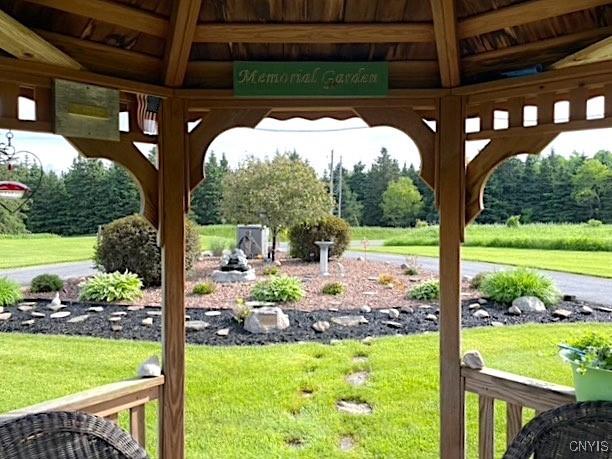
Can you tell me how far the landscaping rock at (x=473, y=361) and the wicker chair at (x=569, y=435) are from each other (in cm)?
69

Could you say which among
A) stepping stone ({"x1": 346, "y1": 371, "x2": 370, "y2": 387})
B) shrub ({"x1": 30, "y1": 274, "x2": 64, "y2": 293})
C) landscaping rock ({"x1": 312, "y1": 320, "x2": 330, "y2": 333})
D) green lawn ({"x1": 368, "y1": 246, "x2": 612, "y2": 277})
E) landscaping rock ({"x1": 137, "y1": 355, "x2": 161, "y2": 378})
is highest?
green lawn ({"x1": 368, "y1": 246, "x2": 612, "y2": 277})

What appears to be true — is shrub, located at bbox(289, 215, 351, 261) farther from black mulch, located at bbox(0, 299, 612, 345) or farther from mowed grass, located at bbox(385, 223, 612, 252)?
black mulch, located at bbox(0, 299, 612, 345)

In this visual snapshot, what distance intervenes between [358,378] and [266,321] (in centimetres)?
140

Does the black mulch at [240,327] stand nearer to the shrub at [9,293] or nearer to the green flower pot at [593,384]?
the shrub at [9,293]

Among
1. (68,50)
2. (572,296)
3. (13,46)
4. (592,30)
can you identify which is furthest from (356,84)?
(572,296)

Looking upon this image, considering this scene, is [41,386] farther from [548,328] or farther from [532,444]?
[548,328]

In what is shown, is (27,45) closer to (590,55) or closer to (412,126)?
(412,126)

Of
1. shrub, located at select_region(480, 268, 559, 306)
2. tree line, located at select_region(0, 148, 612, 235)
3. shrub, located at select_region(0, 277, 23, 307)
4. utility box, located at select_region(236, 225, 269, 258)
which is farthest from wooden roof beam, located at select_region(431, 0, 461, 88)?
shrub, located at select_region(0, 277, 23, 307)

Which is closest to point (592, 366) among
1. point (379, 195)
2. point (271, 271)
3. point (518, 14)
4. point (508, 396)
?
point (508, 396)

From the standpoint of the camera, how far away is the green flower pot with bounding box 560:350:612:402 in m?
1.67

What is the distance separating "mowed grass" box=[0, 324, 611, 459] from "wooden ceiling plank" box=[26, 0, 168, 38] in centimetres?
290

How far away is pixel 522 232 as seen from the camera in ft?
18.7

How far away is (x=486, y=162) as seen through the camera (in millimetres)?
2281

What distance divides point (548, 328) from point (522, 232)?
1.04 m
